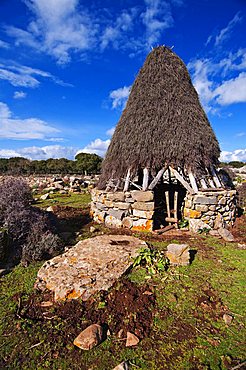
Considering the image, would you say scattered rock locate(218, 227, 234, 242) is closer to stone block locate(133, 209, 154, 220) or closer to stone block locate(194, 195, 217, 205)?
stone block locate(194, 195, 217, 205)

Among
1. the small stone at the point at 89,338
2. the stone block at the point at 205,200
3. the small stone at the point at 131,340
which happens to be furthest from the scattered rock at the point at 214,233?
the small stone at the point at 89,338

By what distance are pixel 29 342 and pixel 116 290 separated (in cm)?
154

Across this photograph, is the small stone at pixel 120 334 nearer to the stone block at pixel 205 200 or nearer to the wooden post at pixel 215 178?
the stone block at pixel 205 200

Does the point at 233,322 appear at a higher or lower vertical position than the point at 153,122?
lower

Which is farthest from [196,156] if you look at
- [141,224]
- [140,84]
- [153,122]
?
[140,84]

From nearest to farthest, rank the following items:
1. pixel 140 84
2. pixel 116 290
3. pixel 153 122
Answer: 1. pixel 116 290
2. pixel 153 122
3. pixel 140 84

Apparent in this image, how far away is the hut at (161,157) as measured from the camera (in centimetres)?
786

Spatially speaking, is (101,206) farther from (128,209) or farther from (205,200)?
(205,200)

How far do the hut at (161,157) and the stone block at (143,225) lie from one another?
35 mm

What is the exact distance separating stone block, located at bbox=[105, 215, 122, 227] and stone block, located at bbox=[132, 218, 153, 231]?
60 cm

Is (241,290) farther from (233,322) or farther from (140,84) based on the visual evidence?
(140,84)

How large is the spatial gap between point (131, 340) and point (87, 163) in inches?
1318

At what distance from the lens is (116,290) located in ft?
13.1

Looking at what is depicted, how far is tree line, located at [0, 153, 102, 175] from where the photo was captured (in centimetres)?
3581
